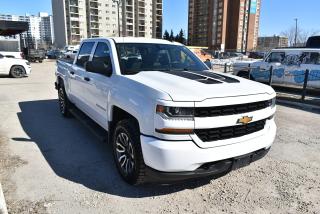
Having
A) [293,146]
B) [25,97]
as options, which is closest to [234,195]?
[293,146]

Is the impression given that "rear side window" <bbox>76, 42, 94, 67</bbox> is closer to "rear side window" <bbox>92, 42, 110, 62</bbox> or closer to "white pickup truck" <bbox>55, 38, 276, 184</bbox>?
"rear side window" <bbox>92, 42, 110, 62</bbox>

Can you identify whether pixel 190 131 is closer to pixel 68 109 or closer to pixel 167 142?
pixel 167 142

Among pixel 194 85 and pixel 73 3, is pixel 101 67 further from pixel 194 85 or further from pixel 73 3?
pixel 73 3

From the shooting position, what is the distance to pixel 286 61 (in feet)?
37.7

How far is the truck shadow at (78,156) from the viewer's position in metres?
3.65

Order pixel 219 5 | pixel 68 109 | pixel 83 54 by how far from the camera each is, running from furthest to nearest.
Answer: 1. pixel 219 5
2. pixel 68 109
3. pixel 83 54

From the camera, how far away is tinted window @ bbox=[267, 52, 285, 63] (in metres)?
11.7

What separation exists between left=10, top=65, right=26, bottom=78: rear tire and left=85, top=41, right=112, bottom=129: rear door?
13231 mm

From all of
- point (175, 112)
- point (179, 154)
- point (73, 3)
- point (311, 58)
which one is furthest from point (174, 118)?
point (73, 3)

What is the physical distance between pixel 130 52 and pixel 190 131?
1893 mm

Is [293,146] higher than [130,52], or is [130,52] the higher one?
[130,52]

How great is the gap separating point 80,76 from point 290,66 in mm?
8909

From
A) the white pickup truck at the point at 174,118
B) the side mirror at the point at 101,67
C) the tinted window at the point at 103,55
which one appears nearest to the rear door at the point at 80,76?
the tinted window at the point at 103,55

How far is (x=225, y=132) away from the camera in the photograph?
3.14 metres
